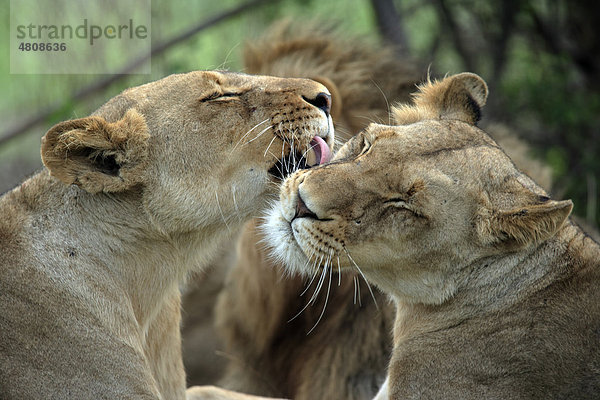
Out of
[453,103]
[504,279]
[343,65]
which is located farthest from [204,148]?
[343,65]

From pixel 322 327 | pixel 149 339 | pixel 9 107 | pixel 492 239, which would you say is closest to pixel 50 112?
pixel 9 107

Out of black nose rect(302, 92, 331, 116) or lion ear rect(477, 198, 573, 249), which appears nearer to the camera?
lion ear rect(477, 198, 573, 249)

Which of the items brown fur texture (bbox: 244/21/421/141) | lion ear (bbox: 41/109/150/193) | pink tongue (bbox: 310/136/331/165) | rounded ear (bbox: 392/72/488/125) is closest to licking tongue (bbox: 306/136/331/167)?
pink tongue (bbox: 310/136/331/165)

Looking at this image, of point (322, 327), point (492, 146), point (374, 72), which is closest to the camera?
point (492, 146)

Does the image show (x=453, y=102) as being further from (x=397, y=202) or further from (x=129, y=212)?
(x=129, y=212)

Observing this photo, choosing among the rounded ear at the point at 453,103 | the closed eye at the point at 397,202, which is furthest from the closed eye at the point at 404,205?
the rounded ear at the point at 453,103

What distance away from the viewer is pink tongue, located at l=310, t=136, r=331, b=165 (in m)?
3.28

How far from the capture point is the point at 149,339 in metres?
3.51

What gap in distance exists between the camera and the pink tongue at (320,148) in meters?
3.28

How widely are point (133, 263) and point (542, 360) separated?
64.4 inches

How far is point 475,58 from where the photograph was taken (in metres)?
7.15

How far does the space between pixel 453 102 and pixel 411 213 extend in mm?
801

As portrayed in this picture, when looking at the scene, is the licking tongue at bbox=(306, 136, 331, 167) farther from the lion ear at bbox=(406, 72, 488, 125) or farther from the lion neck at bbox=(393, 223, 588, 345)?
the lion neck at bbox=(393, 223, 588, 345)

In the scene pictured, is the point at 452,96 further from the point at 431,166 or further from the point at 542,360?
the point at 542,360
